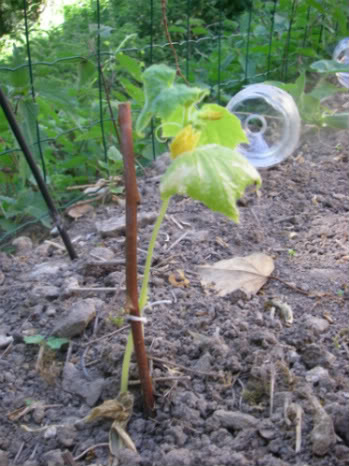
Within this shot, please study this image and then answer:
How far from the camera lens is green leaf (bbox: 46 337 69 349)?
144 centimetres

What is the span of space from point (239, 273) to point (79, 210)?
3.15 feet

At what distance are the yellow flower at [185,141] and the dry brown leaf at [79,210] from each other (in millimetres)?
1486

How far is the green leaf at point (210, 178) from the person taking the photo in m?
0.88

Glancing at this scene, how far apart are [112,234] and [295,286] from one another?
71cm

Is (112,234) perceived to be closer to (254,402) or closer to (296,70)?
(254,402)

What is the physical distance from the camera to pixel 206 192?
0.88 metres

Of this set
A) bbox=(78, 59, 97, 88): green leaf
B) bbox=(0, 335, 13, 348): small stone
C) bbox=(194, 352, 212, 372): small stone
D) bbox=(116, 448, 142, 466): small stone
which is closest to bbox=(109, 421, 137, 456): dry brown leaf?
bbox=(116, 448, 142, 466): small stone

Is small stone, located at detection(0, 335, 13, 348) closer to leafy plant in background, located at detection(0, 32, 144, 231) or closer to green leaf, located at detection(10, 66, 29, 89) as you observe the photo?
leafy plant in background, located at detection(0, 32, 144, 231)

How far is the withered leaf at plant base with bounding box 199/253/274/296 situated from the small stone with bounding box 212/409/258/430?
1.52ft

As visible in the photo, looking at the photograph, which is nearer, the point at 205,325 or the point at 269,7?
the point at 205,325

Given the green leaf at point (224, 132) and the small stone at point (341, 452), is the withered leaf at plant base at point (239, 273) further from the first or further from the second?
the green leaf at point (224, 132)

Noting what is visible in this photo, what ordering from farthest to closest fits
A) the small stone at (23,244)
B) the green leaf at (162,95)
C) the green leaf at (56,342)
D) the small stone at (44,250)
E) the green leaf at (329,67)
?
the green leaf at (329,67)
the small stone at (23,244)
the small stone at (44,250)
the green leaf at (56,342)
the green leaf at (162,95)

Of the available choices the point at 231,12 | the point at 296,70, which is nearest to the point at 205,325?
the point at 296,70

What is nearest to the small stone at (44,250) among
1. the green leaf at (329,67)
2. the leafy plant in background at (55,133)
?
the leafy plant in background at (55,133)
